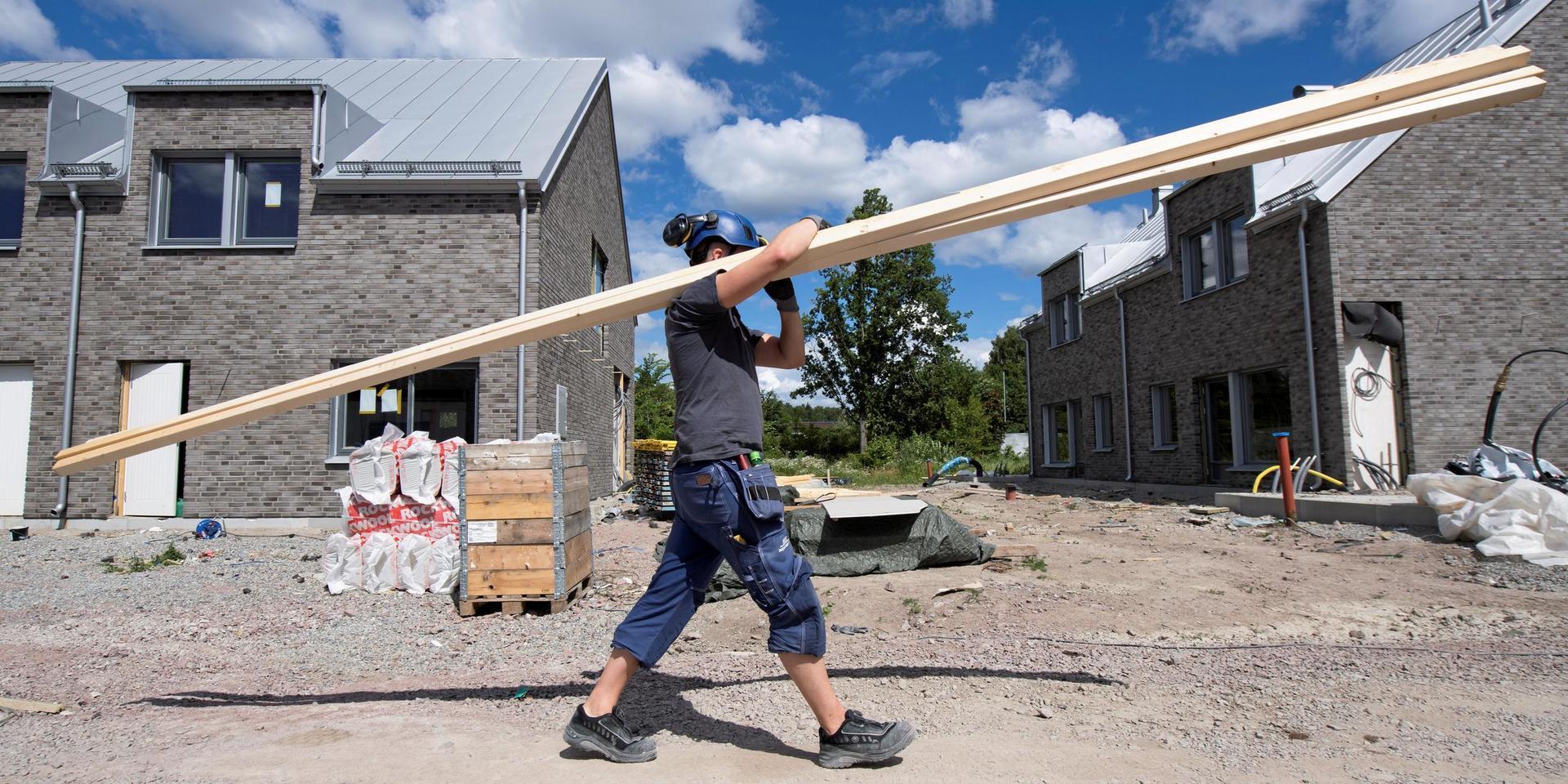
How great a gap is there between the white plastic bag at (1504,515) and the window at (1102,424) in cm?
1156

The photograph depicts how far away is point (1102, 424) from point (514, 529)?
16900 mm

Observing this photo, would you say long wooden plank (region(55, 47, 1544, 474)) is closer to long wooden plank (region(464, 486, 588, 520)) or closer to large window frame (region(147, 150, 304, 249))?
long wooden plank (region(464, 486, 588, 520))

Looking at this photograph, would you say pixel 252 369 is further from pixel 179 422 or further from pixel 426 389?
pixel 179 422

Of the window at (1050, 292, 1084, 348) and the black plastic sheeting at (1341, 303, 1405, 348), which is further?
the window at (1050, 292, 1084, 348)

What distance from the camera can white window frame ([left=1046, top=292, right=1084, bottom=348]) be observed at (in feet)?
68.9

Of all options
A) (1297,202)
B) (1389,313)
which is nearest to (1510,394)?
(1389,313)

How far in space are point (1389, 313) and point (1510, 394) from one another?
1.84 metres

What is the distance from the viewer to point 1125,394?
17734mm

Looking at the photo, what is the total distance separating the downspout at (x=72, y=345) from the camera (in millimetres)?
11422

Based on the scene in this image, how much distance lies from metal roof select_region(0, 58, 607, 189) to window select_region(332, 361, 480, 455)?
279cm

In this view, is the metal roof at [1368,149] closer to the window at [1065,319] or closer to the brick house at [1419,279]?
the brick house at [1419,279]

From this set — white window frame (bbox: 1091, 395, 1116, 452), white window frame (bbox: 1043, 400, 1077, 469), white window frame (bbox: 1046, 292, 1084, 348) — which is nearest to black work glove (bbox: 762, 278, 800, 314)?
white window frame (bbox: 1091, 395, 1116, 452)

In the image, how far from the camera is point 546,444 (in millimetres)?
5918

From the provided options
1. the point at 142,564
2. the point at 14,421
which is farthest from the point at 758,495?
the point at 14,421
